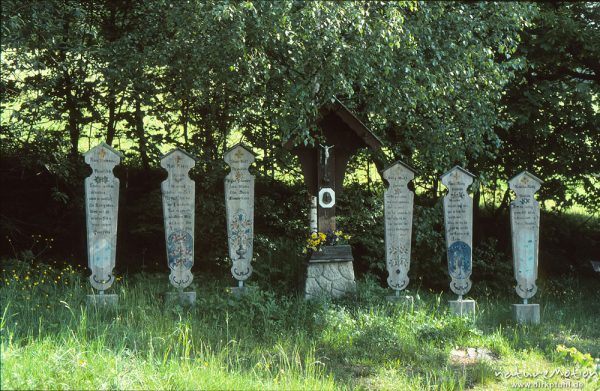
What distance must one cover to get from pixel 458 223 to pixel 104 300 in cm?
452

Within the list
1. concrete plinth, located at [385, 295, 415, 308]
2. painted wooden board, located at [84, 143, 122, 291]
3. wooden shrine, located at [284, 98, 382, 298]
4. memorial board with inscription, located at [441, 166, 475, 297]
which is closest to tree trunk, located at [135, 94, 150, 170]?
painted wooden board, located at [84, 143, 122, 291]

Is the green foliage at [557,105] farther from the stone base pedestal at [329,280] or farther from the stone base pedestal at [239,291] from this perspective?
the stone base pedestal at [239,291]

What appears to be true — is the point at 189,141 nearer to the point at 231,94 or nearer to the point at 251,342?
the point at 231,94

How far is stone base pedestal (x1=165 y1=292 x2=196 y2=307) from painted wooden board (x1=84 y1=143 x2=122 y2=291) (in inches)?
28.3

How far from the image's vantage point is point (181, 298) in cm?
861

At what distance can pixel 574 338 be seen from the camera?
8.59 meters

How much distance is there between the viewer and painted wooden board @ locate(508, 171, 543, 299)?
365 inches

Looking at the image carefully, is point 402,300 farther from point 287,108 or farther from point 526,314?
point 287,108

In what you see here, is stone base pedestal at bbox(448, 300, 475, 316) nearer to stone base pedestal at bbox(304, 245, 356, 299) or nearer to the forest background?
stone base pedestal at bbox(304, 245, 356, 299)

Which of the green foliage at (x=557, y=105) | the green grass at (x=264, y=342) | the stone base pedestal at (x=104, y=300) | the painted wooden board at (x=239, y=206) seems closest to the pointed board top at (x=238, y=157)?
the painted wooden board at (x=239, y=206)

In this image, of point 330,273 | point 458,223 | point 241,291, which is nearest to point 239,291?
point 241,291

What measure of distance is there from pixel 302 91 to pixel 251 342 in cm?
315

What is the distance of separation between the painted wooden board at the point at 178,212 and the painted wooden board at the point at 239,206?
0.52 metres

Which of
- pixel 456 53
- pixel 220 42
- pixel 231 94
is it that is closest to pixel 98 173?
pixel 220 42
